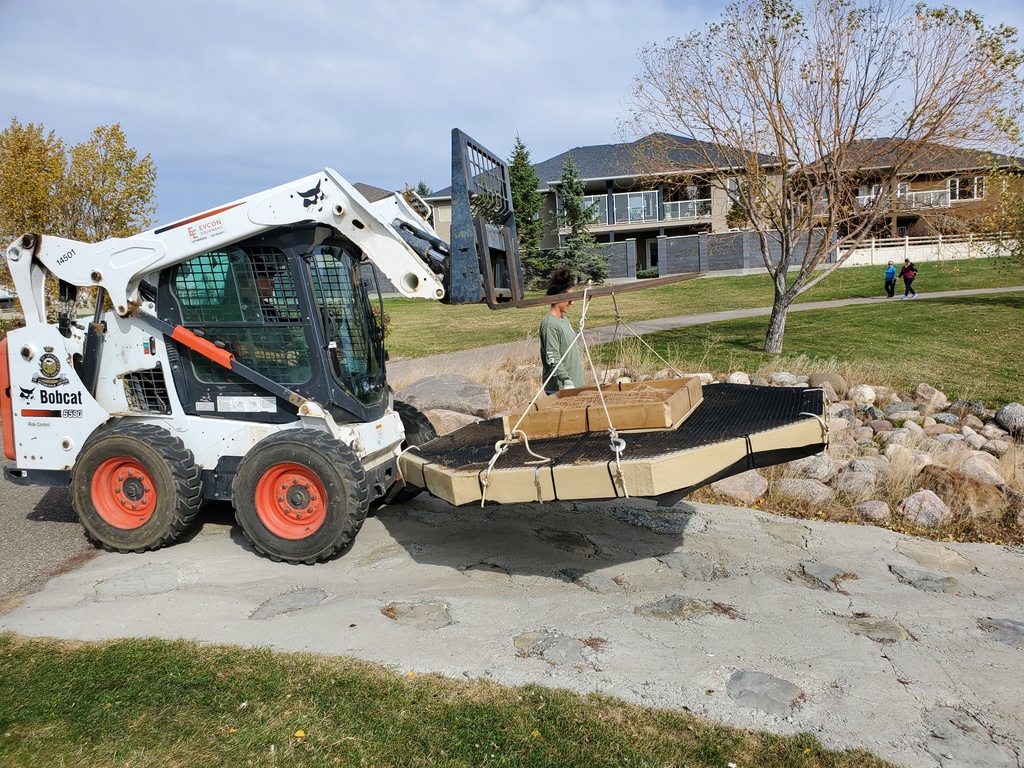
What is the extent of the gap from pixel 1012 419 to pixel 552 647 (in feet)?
27.3

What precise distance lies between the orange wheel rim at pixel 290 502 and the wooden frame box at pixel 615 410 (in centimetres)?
147

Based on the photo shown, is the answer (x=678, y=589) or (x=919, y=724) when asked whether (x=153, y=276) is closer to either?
(x=678, y=589)

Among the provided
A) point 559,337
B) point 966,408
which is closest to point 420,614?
point 559,337

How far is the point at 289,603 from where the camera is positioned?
206 inches

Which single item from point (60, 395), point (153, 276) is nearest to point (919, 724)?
point (153, 276)

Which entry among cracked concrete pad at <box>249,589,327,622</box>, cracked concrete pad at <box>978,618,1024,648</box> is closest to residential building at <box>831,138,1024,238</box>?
cracked concrete pad at <box>978,618,1024,648</box>

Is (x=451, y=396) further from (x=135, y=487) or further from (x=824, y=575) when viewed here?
(x=824, y=575)

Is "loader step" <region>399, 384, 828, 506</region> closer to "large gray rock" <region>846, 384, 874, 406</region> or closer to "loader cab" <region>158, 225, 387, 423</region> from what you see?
"loader cab" <region>158, 225, 387, 423</region>

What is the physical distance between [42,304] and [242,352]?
186cm

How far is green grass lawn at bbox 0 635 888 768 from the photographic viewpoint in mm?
3566

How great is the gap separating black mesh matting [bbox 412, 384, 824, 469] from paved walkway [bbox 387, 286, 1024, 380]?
23.3 ft

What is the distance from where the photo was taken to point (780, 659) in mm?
→ 4336

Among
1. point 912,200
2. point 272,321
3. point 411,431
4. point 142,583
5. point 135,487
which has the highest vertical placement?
point 912,200

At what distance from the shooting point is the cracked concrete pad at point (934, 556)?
227 inches
